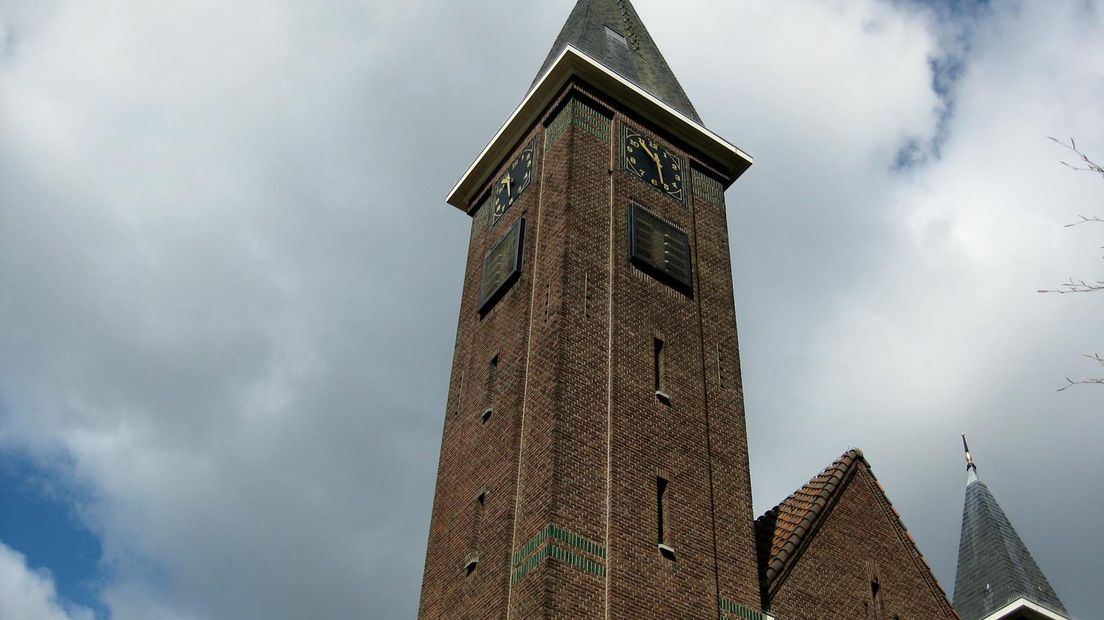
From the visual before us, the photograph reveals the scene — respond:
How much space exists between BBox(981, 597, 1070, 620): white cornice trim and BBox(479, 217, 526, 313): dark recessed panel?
624 inches

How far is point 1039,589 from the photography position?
2988 cm

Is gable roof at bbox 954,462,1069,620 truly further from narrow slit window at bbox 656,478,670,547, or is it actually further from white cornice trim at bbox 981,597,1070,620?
narrow slit window at bbox 656,478,670,547

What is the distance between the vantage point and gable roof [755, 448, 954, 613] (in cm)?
2202

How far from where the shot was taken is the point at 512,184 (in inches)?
1070

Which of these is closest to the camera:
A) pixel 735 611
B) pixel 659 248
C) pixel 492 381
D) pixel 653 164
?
pixel 735 611

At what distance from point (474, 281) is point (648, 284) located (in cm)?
501

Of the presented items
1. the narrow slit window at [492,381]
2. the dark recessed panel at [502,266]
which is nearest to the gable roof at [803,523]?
the narrow slit window at [492,381]

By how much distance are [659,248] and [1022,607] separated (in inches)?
552

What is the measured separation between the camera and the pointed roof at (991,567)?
29.6 m

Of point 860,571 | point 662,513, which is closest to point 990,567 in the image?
point 860,571

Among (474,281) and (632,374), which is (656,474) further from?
(474,281)

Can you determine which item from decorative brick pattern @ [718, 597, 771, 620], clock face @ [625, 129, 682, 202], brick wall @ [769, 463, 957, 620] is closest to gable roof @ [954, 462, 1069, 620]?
brick wall @ [769, 463, 957, 620]

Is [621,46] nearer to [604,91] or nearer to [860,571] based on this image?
[604,91]

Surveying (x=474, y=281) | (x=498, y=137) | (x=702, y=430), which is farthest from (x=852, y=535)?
(x=498, y=137)
